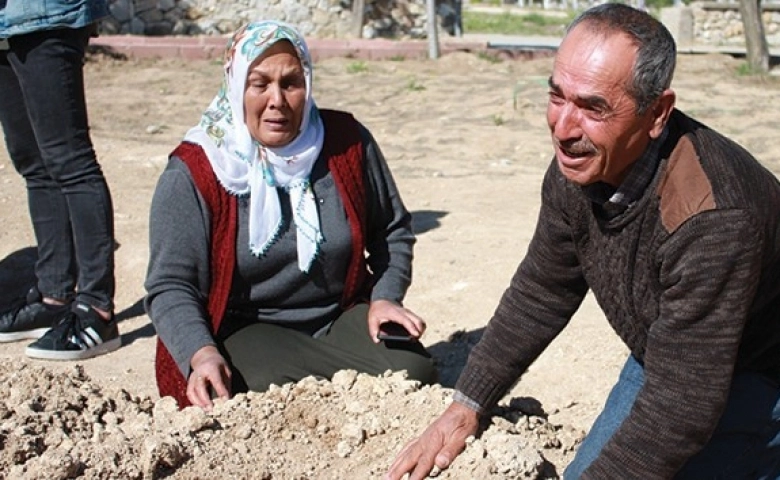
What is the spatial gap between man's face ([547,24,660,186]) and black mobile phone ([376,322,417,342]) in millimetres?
1374

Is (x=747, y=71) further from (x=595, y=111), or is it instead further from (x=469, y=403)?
(x=595, y=111)

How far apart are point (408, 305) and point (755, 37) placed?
8640mm

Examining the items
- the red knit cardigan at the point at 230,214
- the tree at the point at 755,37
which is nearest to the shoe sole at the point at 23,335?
the red knit cardigan at the point at 230,214

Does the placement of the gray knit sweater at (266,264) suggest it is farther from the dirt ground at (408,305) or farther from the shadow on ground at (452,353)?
the shadow on ground at (452,353)

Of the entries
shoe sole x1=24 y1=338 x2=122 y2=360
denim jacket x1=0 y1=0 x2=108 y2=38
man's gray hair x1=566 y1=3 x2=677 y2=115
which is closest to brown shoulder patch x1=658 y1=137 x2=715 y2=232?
man's gray hair x1=566 y1=3 x2=677 y2=115

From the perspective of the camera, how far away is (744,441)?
2.92 meters

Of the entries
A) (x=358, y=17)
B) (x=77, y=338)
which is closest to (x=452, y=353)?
(x=77, y=338)

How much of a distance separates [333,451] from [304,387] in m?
0.27

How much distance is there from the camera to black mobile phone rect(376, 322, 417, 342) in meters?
3.87

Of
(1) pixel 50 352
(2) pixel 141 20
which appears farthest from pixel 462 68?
(1) pixel 50 352

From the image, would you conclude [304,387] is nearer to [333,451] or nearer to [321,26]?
[333,451]

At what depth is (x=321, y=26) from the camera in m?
15.8

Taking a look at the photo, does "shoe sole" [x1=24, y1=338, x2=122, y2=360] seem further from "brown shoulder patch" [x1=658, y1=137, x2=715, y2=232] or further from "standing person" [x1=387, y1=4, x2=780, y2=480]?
"brown shoulder patch" [x1=658, y1=137, x2=715, y2=232]

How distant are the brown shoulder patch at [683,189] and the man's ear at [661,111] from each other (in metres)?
0.07
